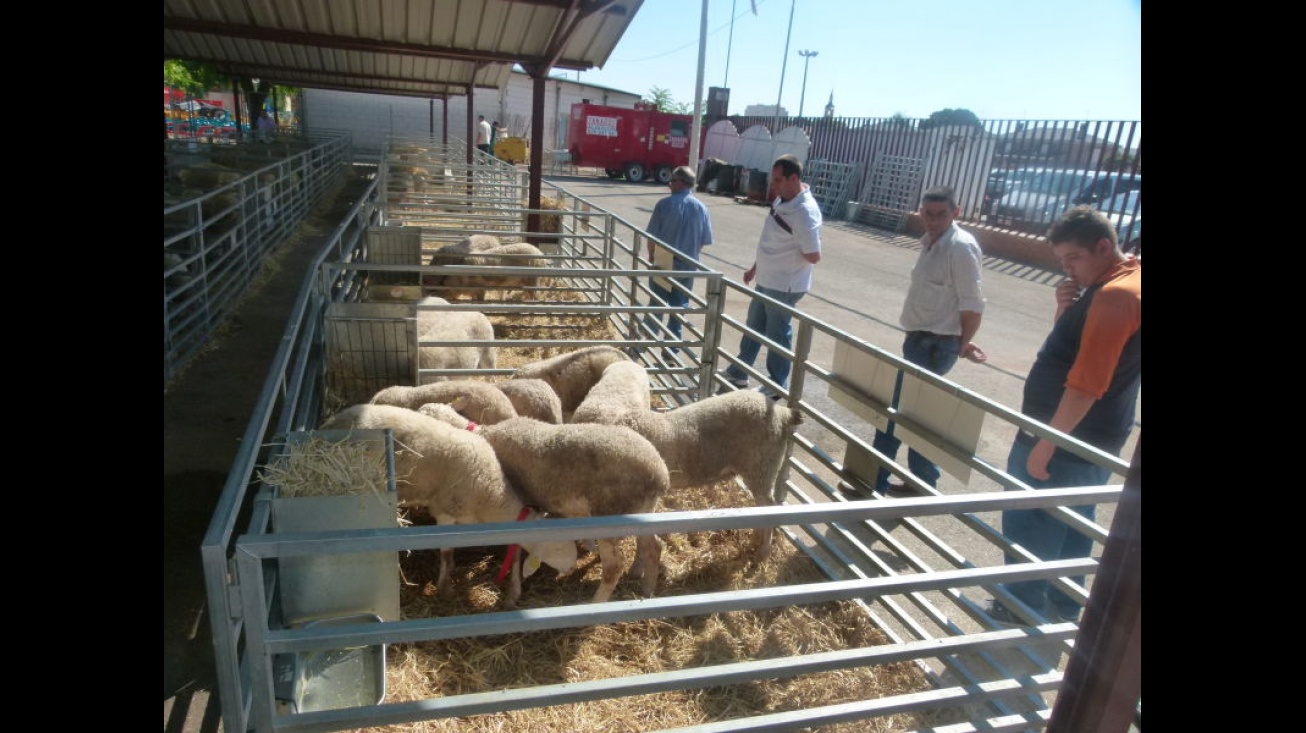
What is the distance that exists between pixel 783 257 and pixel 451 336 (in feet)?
9.21

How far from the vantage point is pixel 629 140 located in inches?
1458

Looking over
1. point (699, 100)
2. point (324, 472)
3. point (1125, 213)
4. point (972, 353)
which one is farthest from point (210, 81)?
point (324, 472)

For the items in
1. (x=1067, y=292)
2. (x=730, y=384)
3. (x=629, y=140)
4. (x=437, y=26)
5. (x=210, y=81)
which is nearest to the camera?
(x=1067, y=292)

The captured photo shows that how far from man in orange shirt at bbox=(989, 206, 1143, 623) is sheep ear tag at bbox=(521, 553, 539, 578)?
2205mm

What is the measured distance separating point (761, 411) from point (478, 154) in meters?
18.7

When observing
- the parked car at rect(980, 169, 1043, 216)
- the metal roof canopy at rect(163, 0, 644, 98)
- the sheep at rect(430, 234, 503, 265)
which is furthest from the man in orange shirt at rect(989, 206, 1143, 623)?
the parked car at rect(980, 169, 1043, 216)

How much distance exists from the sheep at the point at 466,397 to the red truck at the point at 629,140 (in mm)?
34235

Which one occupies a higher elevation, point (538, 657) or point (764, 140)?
A: point (764, 140)

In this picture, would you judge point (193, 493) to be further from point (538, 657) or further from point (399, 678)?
point (538, 657)

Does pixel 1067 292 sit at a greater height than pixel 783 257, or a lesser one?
greater

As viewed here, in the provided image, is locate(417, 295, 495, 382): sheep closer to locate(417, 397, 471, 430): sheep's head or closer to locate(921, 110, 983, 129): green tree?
locate(417, 397, 471, 430): sheep's head

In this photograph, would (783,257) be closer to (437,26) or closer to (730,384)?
(730,384)
